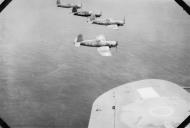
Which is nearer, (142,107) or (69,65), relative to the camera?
(142,107)

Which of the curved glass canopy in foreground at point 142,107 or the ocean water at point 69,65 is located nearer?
the curved glass canopy in foreground at point 142,107

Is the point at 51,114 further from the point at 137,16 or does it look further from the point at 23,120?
the point at 137,16

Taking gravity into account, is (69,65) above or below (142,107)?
below

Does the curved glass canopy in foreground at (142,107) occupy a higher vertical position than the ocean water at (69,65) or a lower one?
higher

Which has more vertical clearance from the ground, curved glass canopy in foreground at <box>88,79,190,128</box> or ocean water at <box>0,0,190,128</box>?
curved glass canopy in foreground at <box>88,79,190,128</box>

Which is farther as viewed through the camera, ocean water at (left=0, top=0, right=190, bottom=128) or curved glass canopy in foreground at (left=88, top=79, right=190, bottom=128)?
ocean water at (left=0, top=0, right=190, bottom=128)

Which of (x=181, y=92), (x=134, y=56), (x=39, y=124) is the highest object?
(x=181, y=92)

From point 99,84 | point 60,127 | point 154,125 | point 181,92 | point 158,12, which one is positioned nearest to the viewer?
point 154,125

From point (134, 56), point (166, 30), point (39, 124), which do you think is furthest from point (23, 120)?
point (166, 30)
